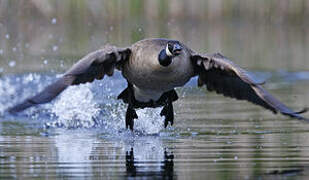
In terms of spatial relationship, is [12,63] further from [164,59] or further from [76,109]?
[164,59]

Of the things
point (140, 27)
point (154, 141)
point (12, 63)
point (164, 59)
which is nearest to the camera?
point (164, 59)

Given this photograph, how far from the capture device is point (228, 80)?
11.5 meters

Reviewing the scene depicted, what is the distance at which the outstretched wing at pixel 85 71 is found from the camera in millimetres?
9445

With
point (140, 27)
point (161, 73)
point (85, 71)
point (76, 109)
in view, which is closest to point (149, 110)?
point (76, 109)

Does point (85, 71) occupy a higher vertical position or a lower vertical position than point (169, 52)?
lower

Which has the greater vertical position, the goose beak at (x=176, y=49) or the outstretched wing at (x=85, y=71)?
the goose beak at (x=176, y=49)

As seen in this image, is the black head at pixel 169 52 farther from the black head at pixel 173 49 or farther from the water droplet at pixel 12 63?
the water droplet at pixel 12 63

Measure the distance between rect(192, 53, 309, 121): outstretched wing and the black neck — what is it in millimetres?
629

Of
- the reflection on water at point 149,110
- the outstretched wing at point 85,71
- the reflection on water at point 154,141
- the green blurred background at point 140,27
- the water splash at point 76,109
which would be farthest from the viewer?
the green blurred background at point 140,27

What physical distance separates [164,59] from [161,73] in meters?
0.29

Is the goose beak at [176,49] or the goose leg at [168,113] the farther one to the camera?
the goose leg at [168,113]

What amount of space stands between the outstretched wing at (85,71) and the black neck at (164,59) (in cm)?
60

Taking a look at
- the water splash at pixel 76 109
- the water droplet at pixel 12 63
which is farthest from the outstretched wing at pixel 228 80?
the water droplet at pixel 12 63

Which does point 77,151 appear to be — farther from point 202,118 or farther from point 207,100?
point 207,100
